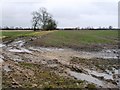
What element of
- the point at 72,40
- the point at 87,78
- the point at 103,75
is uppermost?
the point at 72,40

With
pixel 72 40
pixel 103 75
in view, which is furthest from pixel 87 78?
pixel 72 40

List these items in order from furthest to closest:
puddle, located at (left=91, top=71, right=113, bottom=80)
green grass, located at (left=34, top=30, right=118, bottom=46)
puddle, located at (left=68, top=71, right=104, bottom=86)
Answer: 1. green grass, located at (left=34, top=30, right=118, bottom=46)
2. puddle, located at (left=91, top=71, right=113, bottom=80)
3. puddle, located at (left=68, top=71, right=104, bottom=86)

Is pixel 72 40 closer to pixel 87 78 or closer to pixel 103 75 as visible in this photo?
pixel 103 75

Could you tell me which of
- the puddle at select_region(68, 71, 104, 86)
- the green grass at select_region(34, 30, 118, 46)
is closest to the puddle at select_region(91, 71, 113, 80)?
the puddle at select_region(68, 71, 104, 86)

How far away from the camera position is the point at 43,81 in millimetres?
12773

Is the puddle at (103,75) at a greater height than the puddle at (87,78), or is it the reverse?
the puddle at (87,78)

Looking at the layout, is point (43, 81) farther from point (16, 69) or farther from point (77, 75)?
point (77, 75)

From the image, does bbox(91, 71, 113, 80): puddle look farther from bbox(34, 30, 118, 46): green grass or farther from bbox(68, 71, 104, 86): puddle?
bbox(34, 30, 118, 46): green grass

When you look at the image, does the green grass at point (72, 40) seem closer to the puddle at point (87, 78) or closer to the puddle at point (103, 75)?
the puddle at point (103, 75)

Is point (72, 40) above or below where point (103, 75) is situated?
above

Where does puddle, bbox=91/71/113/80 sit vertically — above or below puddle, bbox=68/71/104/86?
below

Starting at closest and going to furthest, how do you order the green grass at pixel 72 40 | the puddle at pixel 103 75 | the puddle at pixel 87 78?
the puddle at pixel 87 78, the puddle at pixel 103 75, the green grass at pixel 72 40

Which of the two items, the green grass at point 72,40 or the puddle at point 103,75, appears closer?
the puddle at point 103,75

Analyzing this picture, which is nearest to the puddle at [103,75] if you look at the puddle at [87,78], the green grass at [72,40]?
the puddle at [87,78]
